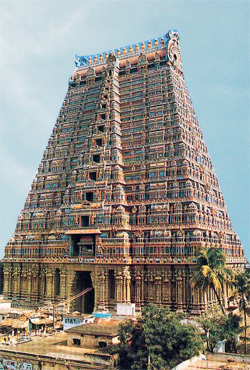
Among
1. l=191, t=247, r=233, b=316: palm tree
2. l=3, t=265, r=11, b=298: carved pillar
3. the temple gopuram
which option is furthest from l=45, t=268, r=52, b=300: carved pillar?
l=191, t=247, r=233, b=316: palm tree

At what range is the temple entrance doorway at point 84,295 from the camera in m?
55.2

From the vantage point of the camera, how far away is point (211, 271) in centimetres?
4094

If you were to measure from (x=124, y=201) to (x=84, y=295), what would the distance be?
549 inches

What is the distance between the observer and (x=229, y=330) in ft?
124

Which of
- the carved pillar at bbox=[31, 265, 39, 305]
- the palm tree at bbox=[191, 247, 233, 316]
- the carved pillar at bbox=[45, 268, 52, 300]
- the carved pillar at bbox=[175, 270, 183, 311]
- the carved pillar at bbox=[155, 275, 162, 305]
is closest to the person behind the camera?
the palm tree at bbox=[191, 247, 233, 316]

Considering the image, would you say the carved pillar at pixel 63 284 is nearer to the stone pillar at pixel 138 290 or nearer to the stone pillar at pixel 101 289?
the stone pillar at pixel 101 289

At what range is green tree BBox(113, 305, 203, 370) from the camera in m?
32.1

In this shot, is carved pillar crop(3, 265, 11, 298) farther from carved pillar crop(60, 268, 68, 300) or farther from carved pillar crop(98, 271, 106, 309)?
carved pillar crop(98, 271, 106, 309)

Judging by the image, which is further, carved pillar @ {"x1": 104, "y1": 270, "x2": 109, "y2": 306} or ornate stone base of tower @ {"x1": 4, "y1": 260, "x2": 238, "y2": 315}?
carved pillar @ {"x1": 104, "y1": 270, "x2": 109, "y2": 306}

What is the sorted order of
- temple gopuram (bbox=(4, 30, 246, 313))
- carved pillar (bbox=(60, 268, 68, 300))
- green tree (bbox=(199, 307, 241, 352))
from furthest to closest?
1. carved pillar (bbox=(60, 268, 68, 300))
2. temple gopuram (bbox=(4, 30, 246, 313))
3. green tree (bbox=(199, 307, 241, 352))

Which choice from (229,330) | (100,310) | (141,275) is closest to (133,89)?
(141,275)

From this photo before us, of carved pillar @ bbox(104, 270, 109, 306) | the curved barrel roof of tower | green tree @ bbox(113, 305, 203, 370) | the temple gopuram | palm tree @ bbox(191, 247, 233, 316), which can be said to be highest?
the curved barrel roof of tower

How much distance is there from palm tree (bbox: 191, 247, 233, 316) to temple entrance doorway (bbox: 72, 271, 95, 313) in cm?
1853

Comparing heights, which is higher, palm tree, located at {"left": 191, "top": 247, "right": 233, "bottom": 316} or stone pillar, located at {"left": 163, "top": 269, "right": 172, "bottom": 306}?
palm tree, located at {"left": 191, "top": 247, "right": 233, "bottom": 316}
